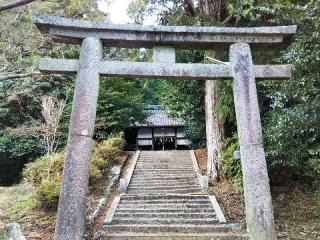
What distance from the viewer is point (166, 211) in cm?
1061

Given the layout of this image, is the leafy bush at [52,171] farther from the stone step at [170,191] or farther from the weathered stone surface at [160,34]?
the weathered stone surface at [160,34]

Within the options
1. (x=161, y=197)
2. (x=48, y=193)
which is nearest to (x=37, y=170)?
(x=48, y=193)

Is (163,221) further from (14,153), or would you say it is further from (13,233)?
(14,153)

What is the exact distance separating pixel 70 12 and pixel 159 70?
7.43 m

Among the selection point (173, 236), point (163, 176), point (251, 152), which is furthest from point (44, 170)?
point (251, 152)

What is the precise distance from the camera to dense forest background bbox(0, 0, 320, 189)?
25.5 ft

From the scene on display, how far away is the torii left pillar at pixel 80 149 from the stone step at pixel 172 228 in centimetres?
441

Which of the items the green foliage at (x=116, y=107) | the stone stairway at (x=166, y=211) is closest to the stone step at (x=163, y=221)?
the stone stairway at (x=166, y=211)

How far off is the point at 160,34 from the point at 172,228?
5.45 metres

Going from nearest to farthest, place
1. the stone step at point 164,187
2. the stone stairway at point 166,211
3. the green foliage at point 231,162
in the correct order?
1. the stone stairway at point 166,211
2. the green foliage at point 231,162
3. the stone step at point 164,187

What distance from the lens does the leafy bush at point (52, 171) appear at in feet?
32.6

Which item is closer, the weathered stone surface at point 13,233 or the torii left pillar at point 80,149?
the torii left pillar at point 80,149

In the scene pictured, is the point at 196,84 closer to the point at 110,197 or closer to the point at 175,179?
the point at 175,179

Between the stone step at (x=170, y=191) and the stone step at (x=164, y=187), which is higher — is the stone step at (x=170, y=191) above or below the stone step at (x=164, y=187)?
below
